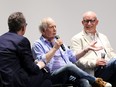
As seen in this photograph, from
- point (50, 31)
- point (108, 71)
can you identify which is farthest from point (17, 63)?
point (108, 71)

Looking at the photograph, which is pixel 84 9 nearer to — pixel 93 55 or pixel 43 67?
pixel 93 55

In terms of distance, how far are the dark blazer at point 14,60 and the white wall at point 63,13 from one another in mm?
1201

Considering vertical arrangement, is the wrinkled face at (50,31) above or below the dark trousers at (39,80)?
above

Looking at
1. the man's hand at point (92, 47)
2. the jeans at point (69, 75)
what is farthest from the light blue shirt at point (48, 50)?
the man's hand at point (92, 47)

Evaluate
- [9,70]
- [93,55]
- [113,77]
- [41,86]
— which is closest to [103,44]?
[93,55]

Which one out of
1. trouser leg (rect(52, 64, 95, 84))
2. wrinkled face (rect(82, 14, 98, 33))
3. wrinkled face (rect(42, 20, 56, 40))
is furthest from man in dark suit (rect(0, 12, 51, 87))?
wrinkled face (rect(82, 14, 98, 33))

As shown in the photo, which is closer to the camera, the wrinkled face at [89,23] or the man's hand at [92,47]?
the man's hand at [92,47]

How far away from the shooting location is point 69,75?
2979 mm

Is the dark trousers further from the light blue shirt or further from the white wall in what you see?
the white wall

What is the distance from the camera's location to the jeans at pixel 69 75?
2895 mm

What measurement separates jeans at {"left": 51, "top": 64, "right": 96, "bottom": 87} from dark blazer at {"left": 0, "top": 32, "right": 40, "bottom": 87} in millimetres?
479

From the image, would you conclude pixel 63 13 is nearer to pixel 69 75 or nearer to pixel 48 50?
pixel 48 50

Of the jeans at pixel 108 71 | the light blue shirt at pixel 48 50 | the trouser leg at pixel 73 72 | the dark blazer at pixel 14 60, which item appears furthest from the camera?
the jeans at pixel 108 71

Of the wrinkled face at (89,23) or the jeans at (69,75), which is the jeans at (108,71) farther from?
the wrinkled face at (89,23)
